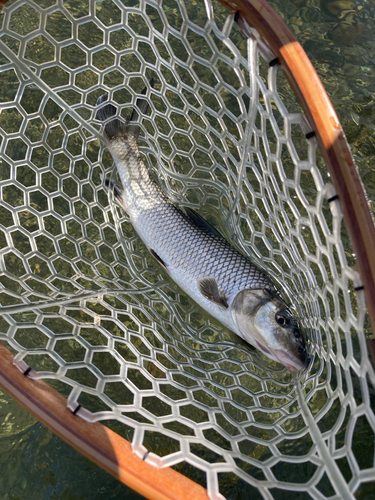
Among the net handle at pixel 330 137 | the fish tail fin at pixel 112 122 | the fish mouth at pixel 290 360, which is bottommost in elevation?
the fish tail fin at pixel 112 122

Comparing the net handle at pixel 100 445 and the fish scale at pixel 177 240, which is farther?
the fish scale at pixel 177 240

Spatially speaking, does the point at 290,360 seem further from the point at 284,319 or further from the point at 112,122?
the point at 112,122

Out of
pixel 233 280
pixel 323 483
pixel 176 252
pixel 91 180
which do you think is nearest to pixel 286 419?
pixel 323 483

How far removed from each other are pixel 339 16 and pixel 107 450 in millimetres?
3144

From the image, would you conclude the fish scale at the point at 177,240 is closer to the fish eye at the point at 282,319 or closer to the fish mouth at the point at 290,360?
the fish eye at the point at 282,319

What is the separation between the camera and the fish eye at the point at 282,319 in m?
1.86

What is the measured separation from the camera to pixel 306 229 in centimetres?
237

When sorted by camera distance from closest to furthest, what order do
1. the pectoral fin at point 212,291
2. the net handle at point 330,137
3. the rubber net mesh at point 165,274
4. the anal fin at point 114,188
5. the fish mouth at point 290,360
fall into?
the net handle at point 330,137 → the rubber net mesh at point 165,274 → the fish mouth at point 290,360 → the pectoral fin at point 212,291 → the anal fin at point 114,188

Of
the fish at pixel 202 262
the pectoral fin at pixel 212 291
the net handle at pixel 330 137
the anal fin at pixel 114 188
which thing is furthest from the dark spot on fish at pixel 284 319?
the anal fin at pixel 114 188

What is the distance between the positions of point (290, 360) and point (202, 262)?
619 millimetres

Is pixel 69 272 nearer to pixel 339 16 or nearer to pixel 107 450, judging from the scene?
pixel 107 450

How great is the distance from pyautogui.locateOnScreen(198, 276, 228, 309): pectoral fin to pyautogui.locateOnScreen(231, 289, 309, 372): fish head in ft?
0.18

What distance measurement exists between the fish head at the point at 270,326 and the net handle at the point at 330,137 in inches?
27.8

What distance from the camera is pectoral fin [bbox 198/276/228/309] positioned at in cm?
204
